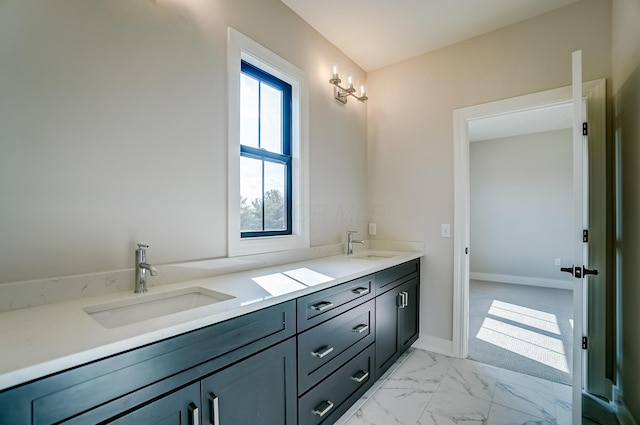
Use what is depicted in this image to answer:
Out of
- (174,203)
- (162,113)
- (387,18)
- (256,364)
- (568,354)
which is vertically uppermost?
(387,18)

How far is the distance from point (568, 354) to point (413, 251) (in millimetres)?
1579

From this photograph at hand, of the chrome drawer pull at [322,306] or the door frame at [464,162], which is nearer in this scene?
the chrome drawer pull at [322,306]

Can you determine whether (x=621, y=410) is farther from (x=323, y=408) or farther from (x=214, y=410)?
(x=214, y=410)

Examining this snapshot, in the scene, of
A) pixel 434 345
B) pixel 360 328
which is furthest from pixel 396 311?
pixel 434 345

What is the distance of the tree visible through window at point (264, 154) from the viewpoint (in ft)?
6.78

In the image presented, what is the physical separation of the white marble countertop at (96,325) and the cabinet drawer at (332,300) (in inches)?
2.0

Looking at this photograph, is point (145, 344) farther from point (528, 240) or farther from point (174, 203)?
point (528, 240)

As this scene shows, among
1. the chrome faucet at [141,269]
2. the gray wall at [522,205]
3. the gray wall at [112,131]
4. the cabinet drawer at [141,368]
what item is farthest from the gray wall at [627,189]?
the gray wall at [522,205]

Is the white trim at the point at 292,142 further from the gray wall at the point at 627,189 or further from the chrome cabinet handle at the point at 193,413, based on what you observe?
the gray wall at the point at 627,189

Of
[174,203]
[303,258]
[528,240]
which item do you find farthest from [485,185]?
[174,203]

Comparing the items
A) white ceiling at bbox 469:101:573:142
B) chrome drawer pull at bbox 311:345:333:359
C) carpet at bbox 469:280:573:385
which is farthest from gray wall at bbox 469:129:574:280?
chrome drawer pull at bbox 311:345:333:359

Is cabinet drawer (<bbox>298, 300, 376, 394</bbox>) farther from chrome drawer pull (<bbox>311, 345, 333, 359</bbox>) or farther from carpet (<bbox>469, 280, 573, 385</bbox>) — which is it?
carpet (<bbox>469, 280, 573, 385</bbox>)

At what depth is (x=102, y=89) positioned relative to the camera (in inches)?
52.1

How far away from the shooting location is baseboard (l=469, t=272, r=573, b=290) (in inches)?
199
